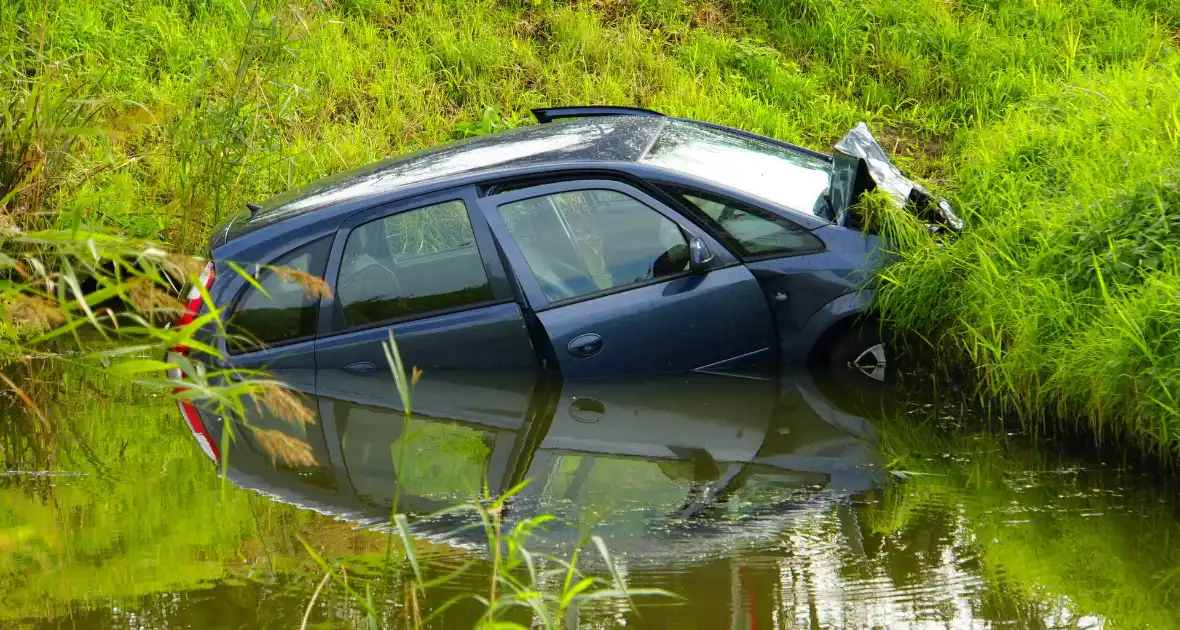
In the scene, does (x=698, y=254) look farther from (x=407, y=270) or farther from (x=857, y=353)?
(x=407, y=270)

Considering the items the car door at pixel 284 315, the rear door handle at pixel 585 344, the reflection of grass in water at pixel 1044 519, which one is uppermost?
the car door at pixel 284 315

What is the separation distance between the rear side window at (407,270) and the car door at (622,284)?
0.18 meters

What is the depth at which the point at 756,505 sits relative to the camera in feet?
15.6

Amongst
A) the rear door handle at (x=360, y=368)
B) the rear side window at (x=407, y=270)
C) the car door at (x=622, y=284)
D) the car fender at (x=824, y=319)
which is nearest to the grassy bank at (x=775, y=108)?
the car fender at (x=824, y=319)

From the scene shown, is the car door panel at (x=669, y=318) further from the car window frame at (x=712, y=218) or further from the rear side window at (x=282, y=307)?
the rear side window at (x=282, y=307)

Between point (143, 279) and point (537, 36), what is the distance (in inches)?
326

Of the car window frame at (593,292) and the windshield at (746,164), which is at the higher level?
the windshield at (746,164)

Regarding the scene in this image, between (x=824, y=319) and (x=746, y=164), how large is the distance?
93cm

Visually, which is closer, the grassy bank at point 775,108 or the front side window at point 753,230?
the grassy bank at point 775,108

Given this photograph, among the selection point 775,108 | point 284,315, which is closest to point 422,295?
point 284,315

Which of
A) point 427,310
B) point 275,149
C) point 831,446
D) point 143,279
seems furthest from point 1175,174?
point 275,149

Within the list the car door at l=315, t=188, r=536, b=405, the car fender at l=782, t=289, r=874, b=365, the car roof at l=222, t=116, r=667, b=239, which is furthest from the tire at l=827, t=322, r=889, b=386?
the car door at l=315, t=188, r=536, b=405

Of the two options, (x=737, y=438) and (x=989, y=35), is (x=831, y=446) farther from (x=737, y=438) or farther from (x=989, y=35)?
(x=989, y=35)

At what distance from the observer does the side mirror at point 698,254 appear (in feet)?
19.1
